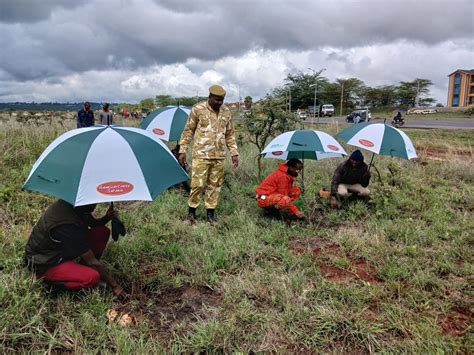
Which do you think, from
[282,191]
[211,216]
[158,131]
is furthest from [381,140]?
[158,131]

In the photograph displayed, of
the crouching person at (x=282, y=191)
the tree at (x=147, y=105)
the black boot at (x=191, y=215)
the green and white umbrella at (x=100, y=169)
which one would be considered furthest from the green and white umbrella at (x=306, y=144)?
the tree at (x=147, y=105)

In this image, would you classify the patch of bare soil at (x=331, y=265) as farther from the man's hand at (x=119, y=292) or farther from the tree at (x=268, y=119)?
the tree at (x=268, y=119)

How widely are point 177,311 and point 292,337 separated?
0.91m

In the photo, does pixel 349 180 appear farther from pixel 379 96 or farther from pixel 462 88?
pixel 462 88

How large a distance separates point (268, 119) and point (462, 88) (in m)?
60.6

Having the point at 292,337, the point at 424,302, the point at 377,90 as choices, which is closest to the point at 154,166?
the point at 292,337

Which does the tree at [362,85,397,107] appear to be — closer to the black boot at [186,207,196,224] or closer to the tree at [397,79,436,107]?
the tree at [397,79,436,107]

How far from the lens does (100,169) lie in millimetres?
2162

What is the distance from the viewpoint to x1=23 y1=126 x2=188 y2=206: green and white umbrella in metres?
2.11

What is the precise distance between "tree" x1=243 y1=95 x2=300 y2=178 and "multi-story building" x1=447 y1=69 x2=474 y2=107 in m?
57.8

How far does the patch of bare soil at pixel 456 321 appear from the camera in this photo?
242 cm

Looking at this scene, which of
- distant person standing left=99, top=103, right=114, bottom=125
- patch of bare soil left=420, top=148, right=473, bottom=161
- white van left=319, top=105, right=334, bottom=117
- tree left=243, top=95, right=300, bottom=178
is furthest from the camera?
white van left=319, top=105, right=334, bottom=117

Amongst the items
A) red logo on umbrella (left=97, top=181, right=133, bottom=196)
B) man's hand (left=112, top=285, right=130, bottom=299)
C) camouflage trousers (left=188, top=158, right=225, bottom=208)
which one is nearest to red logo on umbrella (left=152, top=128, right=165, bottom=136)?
camouflage trousers (left=188, top=158, right=225, bottom=208)

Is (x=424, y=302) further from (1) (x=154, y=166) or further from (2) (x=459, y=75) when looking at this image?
(2) (x=459, y=75)
